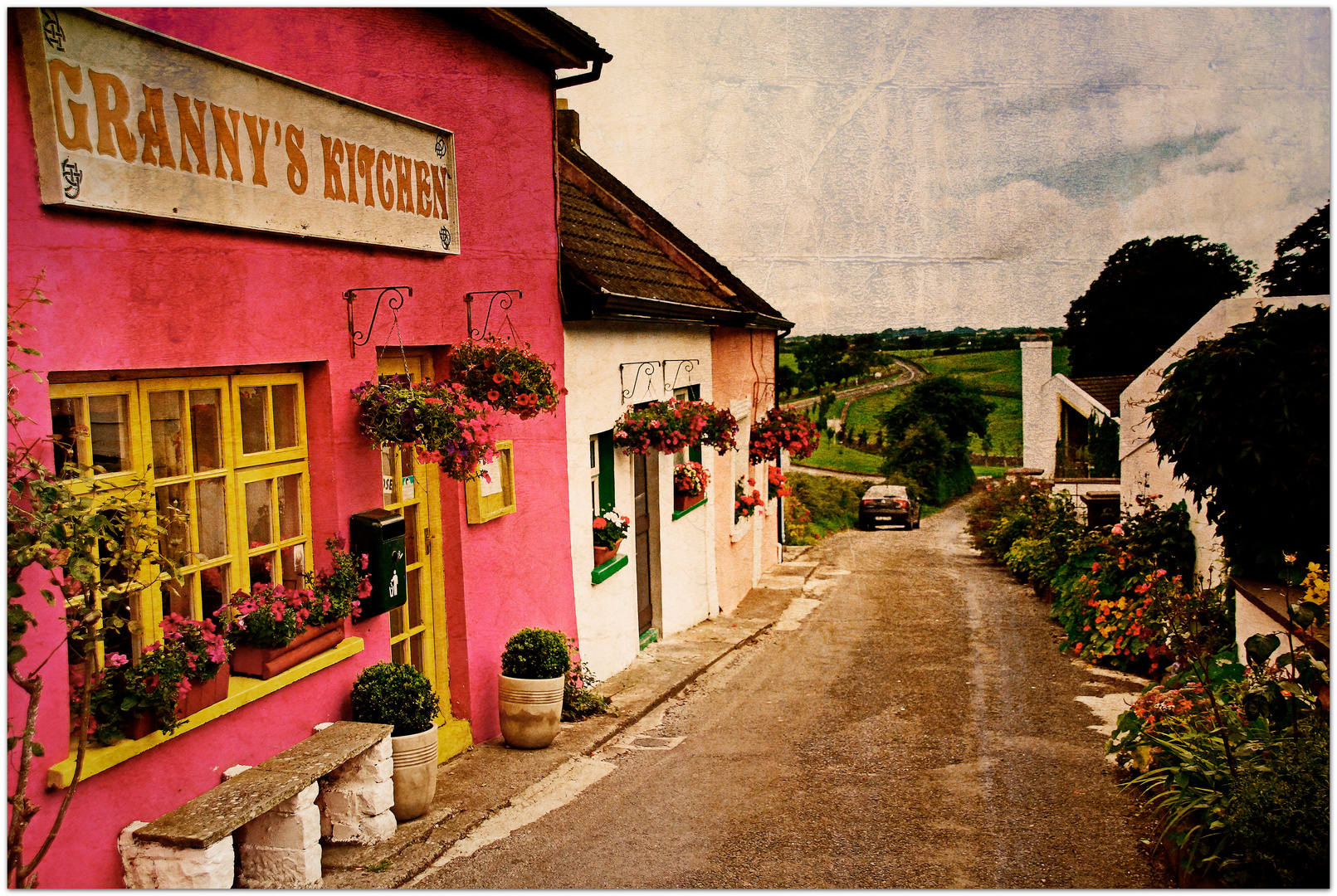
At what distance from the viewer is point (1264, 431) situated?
19.1ft

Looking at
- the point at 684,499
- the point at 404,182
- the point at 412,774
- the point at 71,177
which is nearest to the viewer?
the point at 71,177

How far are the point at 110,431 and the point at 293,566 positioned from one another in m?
1.31

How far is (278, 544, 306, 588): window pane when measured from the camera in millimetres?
4926

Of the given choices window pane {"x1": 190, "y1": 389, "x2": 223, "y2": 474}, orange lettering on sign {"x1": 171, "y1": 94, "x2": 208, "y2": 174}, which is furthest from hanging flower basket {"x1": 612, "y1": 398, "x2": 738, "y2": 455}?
orange lettering on sign {"x1": 171, "y1": 94, "x2": 208, "y2": 174}

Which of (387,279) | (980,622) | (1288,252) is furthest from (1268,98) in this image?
(980,622)

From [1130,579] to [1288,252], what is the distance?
3.78 meters

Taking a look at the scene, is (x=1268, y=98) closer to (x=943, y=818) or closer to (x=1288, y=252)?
(x=1288, y=252)

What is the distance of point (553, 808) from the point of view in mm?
5480

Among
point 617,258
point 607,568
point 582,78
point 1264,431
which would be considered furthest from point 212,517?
point 617,258

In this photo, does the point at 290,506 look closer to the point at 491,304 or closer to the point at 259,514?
the point at 259,514

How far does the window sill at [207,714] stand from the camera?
3.48 metres

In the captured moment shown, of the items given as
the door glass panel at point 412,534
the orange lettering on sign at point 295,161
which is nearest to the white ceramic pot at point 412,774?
the door glass panel at point 412,534

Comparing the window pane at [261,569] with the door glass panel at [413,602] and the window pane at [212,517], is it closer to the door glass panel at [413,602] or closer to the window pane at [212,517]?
the window pane at [212,517]

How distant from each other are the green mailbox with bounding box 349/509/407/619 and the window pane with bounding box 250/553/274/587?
0.48 m
